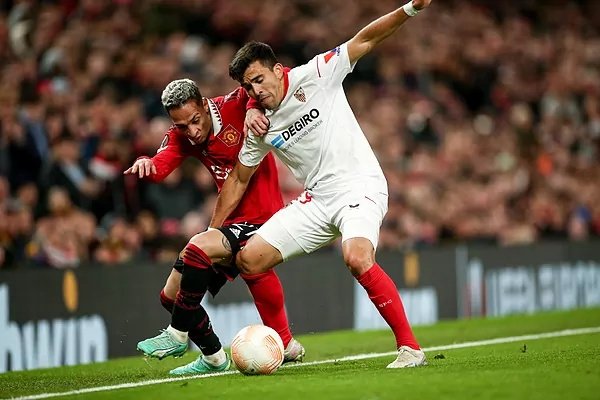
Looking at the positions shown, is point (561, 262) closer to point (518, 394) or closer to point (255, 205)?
point (255, 205)

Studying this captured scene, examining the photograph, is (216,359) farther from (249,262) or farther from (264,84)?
(264,84)

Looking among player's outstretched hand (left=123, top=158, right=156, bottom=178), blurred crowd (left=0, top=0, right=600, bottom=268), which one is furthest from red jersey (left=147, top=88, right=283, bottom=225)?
blurred crowd (left=0, top=0, right=600, bottom=268)

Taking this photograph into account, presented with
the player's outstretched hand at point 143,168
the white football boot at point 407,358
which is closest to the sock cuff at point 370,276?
the white football boot at point 407,358

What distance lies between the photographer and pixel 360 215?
27.3ft

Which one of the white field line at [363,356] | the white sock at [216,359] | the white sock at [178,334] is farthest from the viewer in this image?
the white sock at [216,359]

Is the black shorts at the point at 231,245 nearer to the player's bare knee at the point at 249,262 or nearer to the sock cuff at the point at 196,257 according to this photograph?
the player's bare knee at the point at 249,262

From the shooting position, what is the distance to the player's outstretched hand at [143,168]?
27.7 feet

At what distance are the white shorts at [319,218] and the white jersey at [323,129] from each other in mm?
95

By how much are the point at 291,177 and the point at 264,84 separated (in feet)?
23.7

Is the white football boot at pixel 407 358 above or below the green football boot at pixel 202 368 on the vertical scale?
above

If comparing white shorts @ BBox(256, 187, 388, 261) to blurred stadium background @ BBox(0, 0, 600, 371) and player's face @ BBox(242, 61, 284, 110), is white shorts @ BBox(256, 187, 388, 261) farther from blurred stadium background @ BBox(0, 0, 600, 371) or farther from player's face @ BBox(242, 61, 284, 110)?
blurred stadium background @ BBox(0, 0, 600, 371)

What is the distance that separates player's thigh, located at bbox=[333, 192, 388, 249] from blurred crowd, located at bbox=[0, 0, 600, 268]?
4732 mm

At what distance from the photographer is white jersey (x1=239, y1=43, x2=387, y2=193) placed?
8.48 metres

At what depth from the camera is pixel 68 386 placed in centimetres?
838
